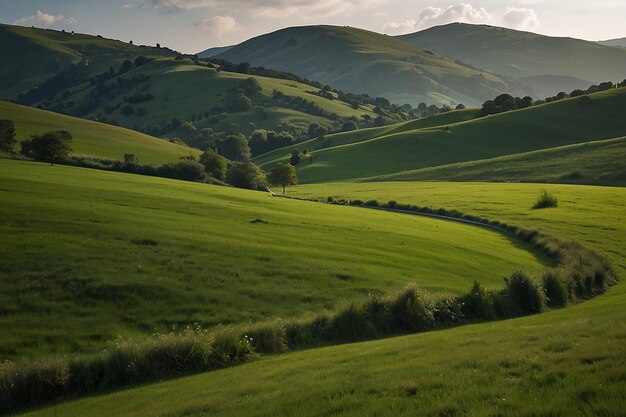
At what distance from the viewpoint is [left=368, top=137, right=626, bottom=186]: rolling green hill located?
97938 millimetres

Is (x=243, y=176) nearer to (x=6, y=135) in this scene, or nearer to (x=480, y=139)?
(x=6, y=135)

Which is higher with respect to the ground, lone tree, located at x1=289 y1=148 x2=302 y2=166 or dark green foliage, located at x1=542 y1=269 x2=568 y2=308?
lone tree, located at x1=289 y1=148 x2=302 y2=166

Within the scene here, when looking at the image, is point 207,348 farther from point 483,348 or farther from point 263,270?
point 263,270

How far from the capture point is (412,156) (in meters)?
154

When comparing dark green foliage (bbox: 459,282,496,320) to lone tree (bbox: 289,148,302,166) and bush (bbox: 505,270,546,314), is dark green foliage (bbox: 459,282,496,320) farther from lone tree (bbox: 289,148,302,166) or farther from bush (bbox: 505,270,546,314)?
lone tree (bbox: 289,148,302,166)

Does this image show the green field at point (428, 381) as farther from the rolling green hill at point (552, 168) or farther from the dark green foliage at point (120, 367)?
the rolling green hill at point (552, 168)

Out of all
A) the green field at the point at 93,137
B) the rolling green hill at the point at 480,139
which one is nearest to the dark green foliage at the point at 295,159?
the rolling green hill at the point at 480,139

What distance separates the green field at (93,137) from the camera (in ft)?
342

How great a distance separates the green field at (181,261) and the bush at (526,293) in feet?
11.4

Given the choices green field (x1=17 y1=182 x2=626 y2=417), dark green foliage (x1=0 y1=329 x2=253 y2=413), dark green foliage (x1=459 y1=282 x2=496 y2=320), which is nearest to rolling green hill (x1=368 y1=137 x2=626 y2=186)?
dark green foliage (x1=459 y1=282 x2=496 y2=320)

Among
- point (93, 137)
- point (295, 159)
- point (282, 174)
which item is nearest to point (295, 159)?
point (295, 159)

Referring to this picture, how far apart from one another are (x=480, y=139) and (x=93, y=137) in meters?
101

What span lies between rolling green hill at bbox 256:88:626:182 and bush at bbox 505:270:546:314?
11225 cm

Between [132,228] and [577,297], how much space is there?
2674 centimetres
